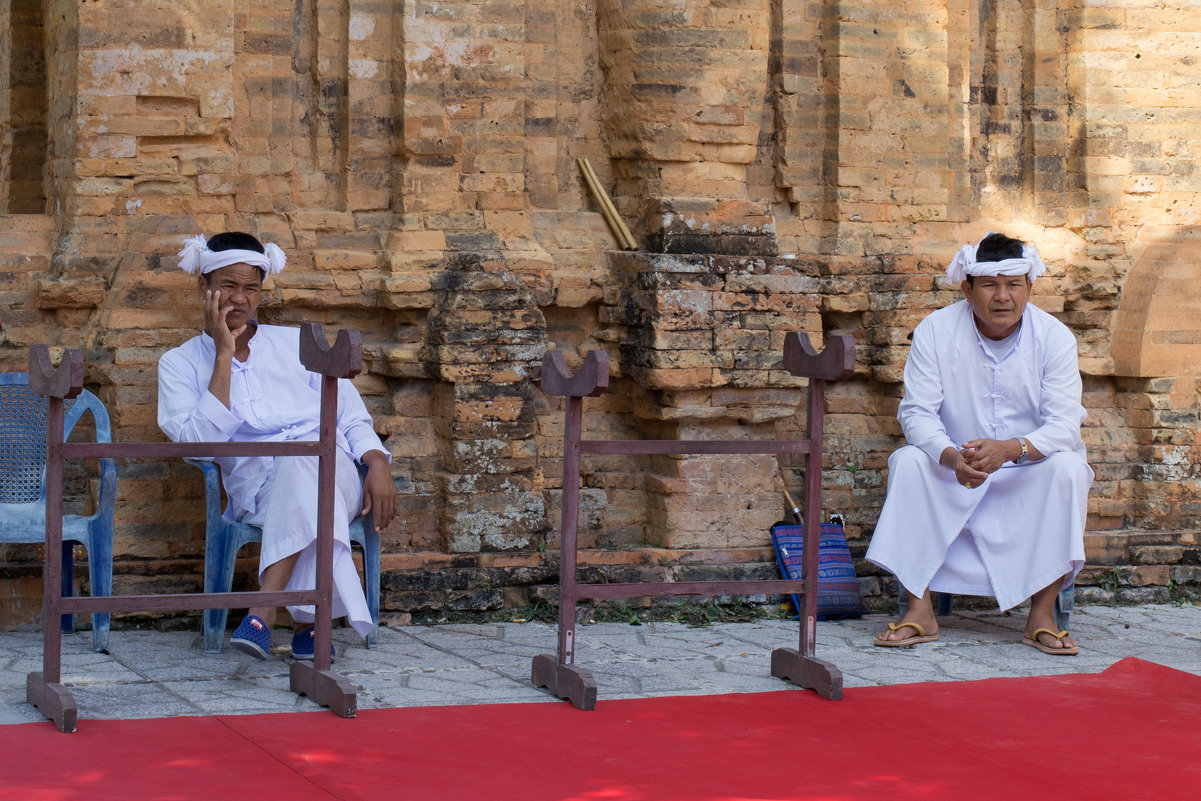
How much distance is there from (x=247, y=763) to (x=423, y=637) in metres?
2.02

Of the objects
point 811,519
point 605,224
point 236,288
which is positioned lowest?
point 811,519

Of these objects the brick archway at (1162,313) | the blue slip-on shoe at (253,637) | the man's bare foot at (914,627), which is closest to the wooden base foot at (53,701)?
the blue slip-on shoe at (253,637)

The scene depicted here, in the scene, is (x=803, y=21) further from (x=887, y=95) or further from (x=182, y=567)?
(x=182, y=567)

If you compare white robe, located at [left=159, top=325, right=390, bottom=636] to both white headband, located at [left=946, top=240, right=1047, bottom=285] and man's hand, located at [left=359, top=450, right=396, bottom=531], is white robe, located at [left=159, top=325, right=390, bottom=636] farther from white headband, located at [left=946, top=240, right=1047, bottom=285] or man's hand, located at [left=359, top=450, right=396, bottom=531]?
white headband, located at [left=946, top=240, right=1047, bottom=285]

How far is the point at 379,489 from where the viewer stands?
578 centimetres

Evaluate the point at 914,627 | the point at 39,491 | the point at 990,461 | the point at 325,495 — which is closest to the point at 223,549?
the point at 39,491

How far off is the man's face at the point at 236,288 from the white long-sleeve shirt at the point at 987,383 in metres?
2.76

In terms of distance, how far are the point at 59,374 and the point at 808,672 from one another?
8.77 ft

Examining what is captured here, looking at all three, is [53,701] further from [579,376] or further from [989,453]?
[989,453]

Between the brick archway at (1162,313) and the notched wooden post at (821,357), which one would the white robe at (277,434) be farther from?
the brick archway at (1162,313)

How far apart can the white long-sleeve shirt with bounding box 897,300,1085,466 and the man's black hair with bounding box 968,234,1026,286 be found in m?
0.32

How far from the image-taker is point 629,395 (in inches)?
282

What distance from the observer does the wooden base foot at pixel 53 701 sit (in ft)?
14.5

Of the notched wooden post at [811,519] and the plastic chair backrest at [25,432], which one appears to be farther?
the plastic chair backrest at [25,432]
